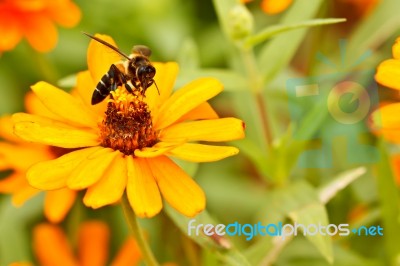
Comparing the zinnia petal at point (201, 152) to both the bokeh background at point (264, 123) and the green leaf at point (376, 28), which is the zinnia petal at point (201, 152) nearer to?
the bokeh background at point (264, 123)

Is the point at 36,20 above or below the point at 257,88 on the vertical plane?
above

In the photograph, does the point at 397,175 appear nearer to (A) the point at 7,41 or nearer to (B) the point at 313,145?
(B) the point at 313,145

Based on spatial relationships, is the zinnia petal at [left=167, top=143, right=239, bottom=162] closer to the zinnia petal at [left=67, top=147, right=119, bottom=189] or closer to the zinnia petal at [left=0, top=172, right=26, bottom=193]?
the zinnia petal at [left=67, top=147, right=119, bottom=189]

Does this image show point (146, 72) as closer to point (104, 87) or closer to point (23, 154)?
point (104, 87)

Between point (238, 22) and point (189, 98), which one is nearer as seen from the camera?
point (189, 98)

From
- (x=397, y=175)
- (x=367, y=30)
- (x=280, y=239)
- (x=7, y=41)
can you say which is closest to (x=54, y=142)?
(x=280, y=239)

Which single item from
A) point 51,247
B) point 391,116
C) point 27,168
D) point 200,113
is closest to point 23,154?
point 27,168

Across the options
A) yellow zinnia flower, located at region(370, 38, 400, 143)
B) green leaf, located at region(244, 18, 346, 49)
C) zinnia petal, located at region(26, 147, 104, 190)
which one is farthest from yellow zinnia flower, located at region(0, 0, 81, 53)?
yellow zinnia flower, located at region(370, 38, 400, 143)
